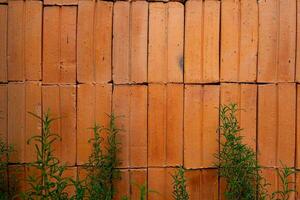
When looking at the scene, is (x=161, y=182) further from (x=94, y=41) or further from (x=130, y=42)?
(x=94, y=41)

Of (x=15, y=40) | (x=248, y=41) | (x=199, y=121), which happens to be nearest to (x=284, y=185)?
(x=199, y=121)

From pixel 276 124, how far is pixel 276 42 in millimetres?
696

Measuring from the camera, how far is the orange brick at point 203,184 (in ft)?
11.1

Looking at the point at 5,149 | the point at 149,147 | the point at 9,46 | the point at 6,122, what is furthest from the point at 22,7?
the point at 149,147

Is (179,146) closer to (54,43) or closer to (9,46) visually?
(54,43)

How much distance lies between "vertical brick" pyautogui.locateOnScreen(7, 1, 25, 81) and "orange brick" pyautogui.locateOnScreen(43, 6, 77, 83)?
0.63 ft

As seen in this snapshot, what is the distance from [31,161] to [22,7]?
1292 millimetres

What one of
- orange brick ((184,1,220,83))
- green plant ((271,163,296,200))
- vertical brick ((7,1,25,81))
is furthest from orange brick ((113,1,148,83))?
green plant ((271,163,296,200))

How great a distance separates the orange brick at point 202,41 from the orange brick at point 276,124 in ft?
1.54

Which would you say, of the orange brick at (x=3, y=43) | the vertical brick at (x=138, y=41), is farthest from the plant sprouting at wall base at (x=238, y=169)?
the orange brick at (x=3, y=43)

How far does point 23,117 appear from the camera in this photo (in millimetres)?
3320

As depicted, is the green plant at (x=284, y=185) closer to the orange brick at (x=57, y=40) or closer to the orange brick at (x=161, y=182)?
the orange brick at (x=161, y=182)

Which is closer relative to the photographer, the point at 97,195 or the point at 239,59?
the point at 97,195

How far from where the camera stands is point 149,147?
338 cm
